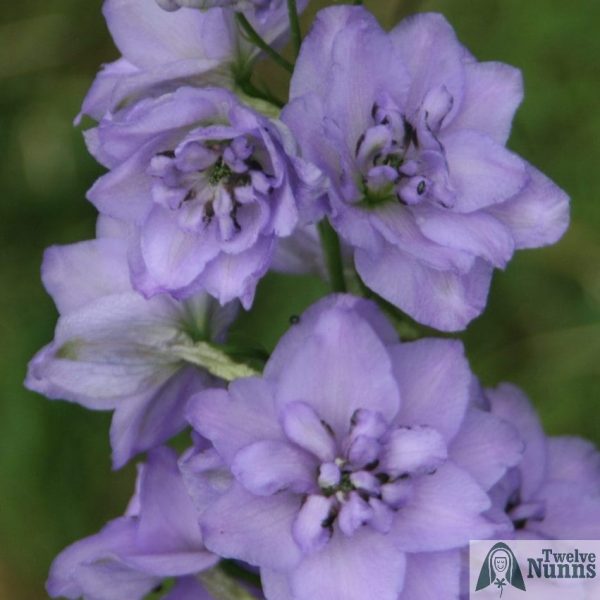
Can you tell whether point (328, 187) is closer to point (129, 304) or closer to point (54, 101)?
point (129, 304)

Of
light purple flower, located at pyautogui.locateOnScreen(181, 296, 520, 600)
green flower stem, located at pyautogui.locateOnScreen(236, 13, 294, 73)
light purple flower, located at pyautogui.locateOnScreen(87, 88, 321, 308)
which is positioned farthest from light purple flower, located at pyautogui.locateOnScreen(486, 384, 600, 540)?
green flower stem, located at pyautogui.locateOnScreen(236, 13, 294, 73)

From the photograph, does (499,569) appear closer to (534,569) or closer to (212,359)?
(534,569)

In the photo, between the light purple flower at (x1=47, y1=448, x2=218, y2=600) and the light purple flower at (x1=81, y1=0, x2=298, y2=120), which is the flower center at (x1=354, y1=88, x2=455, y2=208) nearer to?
the light purple flower at (x1=81, y1=0, x2=298, y2=120)

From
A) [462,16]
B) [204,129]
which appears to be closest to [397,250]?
[204,129]

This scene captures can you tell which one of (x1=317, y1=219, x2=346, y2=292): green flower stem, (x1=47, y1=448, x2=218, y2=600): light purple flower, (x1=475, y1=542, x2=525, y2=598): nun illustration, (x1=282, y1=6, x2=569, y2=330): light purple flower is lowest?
(x1=475, y1=542, x2=525, y2=598): nun illustration

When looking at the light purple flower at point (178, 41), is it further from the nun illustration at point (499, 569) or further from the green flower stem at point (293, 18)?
the nun illustration at point (499, 569)

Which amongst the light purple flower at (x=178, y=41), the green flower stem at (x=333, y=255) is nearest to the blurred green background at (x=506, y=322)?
the green flower stem at (x=333, y=255)
